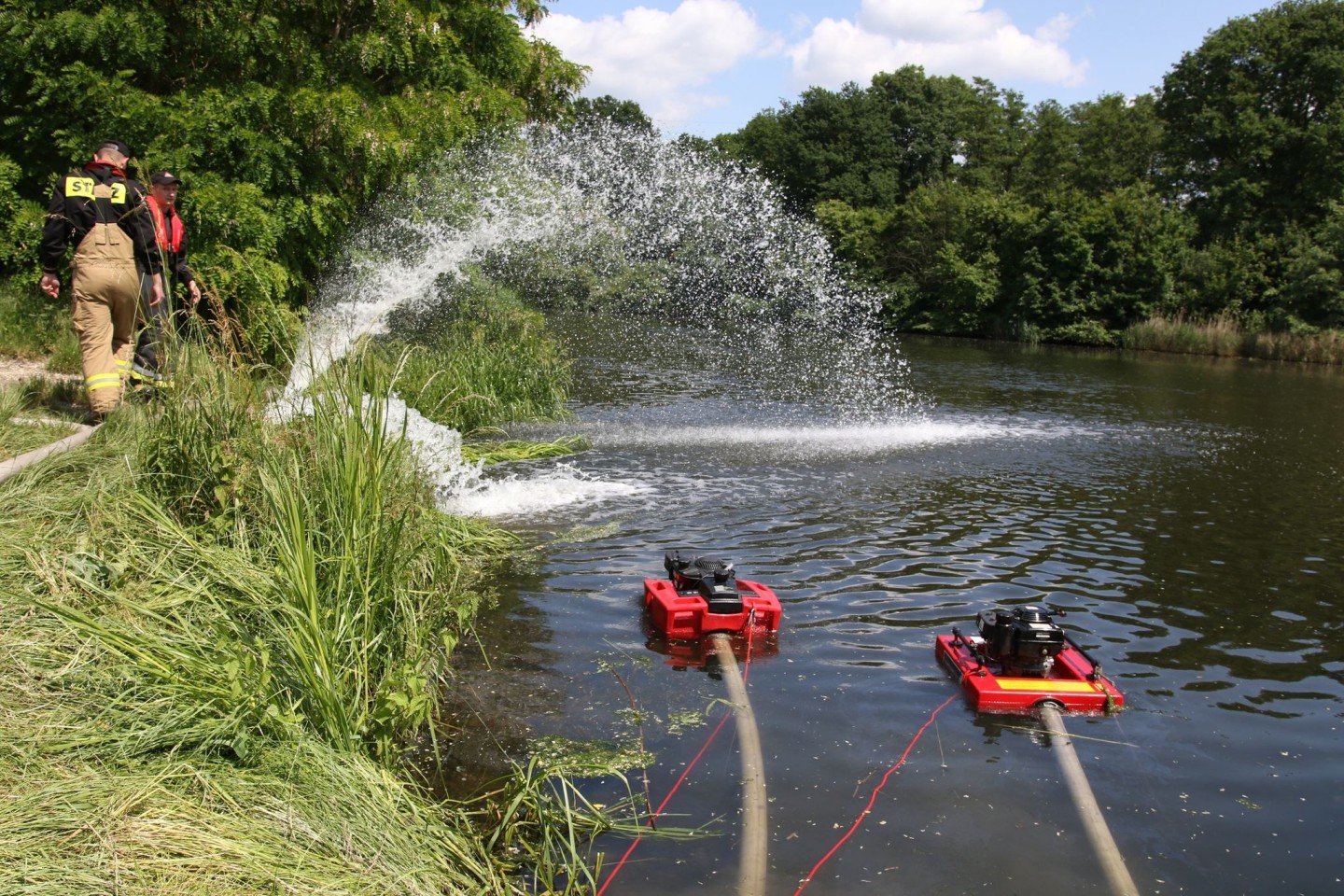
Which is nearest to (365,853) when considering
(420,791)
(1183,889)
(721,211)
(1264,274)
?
(420,791)

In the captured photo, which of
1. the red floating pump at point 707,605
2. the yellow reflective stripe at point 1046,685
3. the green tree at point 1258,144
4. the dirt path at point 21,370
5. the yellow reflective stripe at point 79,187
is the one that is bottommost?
the yellow reflective stripe at point 1046,685

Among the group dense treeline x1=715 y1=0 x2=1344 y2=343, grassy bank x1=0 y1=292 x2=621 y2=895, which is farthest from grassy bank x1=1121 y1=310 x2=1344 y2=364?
grassy bank x1=0 y1=292 x2=621 y2=895

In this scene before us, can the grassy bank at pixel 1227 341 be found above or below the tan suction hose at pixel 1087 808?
above

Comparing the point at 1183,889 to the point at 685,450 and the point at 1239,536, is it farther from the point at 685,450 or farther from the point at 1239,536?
the point at 685,450

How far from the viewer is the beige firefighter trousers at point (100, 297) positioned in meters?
8.07

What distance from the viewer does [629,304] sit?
36938 millimetres

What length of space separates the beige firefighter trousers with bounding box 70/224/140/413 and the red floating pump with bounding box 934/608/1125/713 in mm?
6370

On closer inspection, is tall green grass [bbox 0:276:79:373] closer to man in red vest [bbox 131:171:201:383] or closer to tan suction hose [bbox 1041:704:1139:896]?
man in red vest [bbox 131:171:201:383]

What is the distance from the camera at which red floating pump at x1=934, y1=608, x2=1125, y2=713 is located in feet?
19.3

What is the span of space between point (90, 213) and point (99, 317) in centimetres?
78

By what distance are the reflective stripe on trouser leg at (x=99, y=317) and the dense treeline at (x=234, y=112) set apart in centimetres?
292

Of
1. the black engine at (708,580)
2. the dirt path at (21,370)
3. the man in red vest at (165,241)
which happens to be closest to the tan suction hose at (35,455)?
the man in red vest at (165,241)

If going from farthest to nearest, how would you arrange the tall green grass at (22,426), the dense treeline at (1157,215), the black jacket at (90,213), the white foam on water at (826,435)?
the dense treeline at (1157,215), the white foam on water at (826,435), the black jacket at (90,213), the tall green grass at (22,426)

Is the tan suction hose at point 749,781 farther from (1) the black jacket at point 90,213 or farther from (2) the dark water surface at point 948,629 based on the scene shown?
(1) the black jacket at point 90,213
